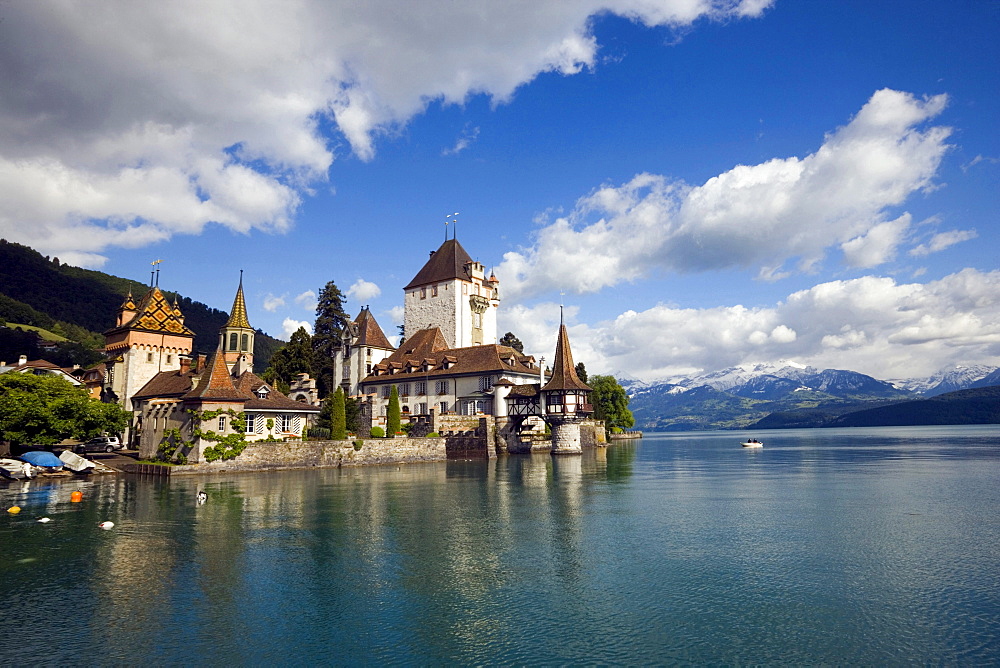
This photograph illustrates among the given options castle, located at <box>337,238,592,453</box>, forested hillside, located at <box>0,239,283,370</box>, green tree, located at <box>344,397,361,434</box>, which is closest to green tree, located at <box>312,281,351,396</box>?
castle, located at <box>337,238,592,453</box>

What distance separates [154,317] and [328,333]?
25698 mm

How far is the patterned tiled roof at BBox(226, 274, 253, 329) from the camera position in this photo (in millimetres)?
80938

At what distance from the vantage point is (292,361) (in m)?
82.2

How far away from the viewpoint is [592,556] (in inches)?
901

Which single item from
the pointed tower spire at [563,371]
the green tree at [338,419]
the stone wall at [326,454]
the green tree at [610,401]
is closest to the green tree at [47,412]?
the stone wall at [326,454]

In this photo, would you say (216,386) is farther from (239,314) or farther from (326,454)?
(239,314)

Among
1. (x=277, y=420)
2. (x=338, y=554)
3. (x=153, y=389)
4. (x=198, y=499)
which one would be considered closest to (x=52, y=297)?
(x=153, y=389)

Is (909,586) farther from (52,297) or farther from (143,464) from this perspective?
(52,297)

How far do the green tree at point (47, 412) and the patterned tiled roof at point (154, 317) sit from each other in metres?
12.5

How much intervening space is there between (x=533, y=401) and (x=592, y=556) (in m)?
51.1

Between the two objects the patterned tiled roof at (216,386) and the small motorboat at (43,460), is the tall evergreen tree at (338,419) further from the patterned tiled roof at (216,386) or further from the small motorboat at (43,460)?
the small motorboat at (43,460)

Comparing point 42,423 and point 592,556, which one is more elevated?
point 42,423

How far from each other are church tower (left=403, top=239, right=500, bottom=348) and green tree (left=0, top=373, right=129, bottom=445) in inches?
1832

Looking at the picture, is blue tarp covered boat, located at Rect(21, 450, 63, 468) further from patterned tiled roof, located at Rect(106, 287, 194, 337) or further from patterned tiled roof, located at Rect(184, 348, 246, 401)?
patterned tiled roof, located at Rect(106, 287, 194, 337)
